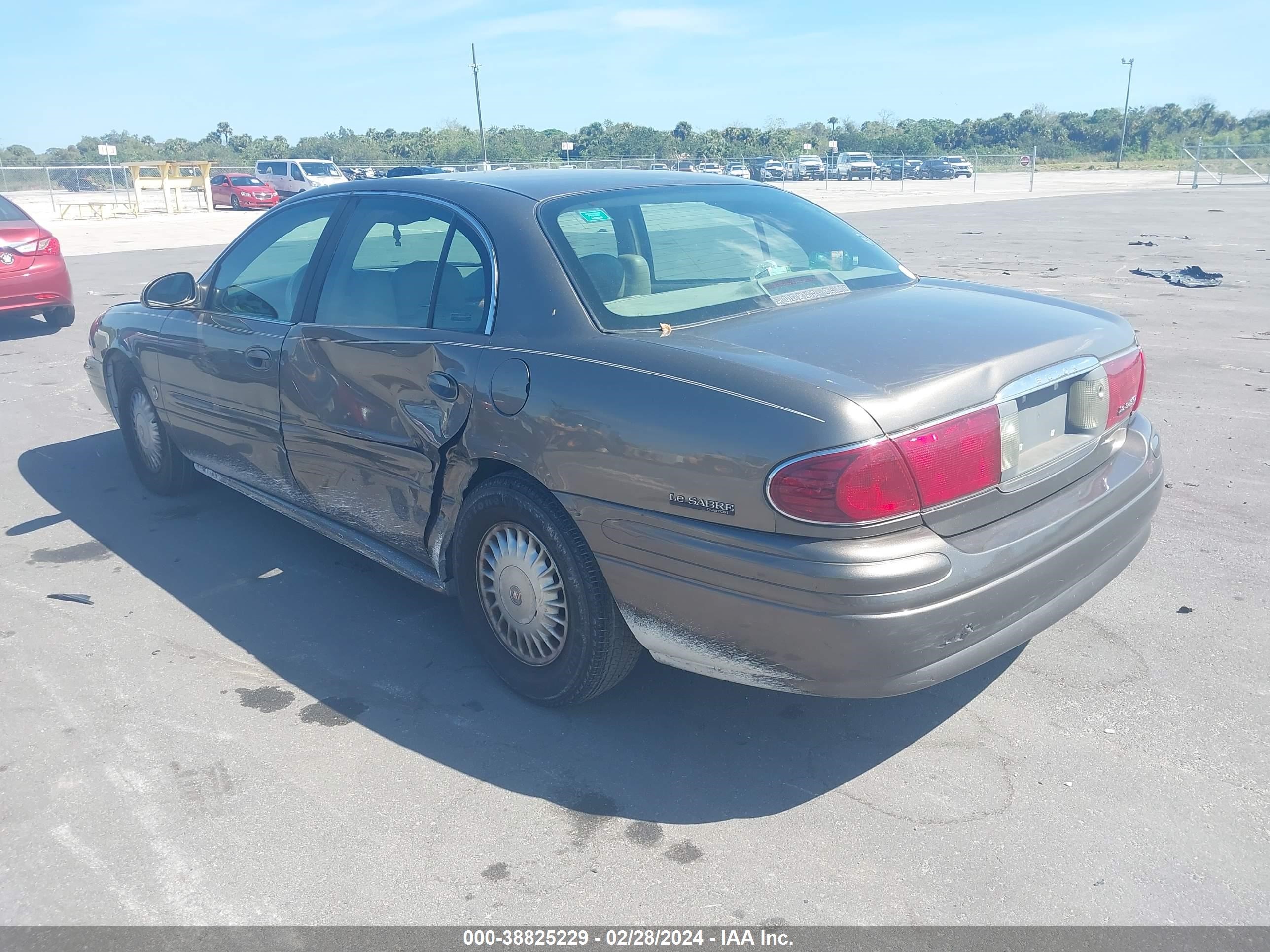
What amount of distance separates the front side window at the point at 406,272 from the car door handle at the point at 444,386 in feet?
0.59

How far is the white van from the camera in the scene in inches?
1441

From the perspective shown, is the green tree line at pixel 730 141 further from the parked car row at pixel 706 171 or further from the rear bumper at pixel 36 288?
the rear bumper at pixel 36 288

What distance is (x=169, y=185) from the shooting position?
36.0 meters

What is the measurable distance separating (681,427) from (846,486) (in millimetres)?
491

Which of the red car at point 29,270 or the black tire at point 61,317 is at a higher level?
the red car at point 29,270

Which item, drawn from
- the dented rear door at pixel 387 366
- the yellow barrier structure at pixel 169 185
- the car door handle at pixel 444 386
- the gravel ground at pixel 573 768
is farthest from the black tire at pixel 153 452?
the yellow barrier structure at pixel 169 185

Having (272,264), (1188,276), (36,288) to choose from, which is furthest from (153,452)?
(1188,276)

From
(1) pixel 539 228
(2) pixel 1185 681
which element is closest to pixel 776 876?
(2) pixel 1185 681

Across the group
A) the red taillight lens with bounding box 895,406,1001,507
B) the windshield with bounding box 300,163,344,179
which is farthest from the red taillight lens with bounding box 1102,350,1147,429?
the windshield with bounding box 300,163,344,179

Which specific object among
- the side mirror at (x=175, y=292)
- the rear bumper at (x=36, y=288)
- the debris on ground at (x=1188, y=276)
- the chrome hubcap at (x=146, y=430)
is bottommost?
the debris on ground at (x=1188, y=276)

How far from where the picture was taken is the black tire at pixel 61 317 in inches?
458

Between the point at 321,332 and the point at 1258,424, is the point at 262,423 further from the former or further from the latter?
the point at 1258,424

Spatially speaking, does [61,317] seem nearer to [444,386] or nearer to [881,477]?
[444,386]

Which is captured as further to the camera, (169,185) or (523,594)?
(169,185)
